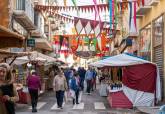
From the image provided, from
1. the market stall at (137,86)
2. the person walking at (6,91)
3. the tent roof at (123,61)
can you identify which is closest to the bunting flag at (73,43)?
the tent roof at (123,61)

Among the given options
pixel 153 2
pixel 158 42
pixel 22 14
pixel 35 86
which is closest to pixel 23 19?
pixel 22 14

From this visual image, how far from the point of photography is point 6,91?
777 centimetres

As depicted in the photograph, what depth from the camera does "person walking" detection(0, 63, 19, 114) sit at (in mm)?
7648

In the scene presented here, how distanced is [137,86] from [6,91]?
1579cm

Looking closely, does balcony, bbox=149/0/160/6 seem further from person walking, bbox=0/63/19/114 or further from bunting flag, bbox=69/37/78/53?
bunting flag, bbox=69/37/78/53

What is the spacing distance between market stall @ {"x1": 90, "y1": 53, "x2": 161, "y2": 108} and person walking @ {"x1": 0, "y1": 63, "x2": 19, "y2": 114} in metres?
15.3

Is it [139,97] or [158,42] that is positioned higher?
[158,42]

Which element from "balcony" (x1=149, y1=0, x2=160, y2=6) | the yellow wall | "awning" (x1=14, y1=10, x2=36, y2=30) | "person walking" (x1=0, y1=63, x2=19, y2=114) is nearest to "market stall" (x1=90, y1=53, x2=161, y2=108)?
the yellow wall

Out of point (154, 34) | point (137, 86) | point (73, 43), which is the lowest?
point (137, 86)

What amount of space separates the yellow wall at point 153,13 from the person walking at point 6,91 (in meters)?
18.7

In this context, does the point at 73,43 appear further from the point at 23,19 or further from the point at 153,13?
the point at 153,13

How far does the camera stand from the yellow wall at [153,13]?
26.4 metres

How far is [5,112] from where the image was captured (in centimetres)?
773

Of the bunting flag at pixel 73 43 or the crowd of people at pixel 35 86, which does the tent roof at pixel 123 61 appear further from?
the bunting flag at pixel 73 43
